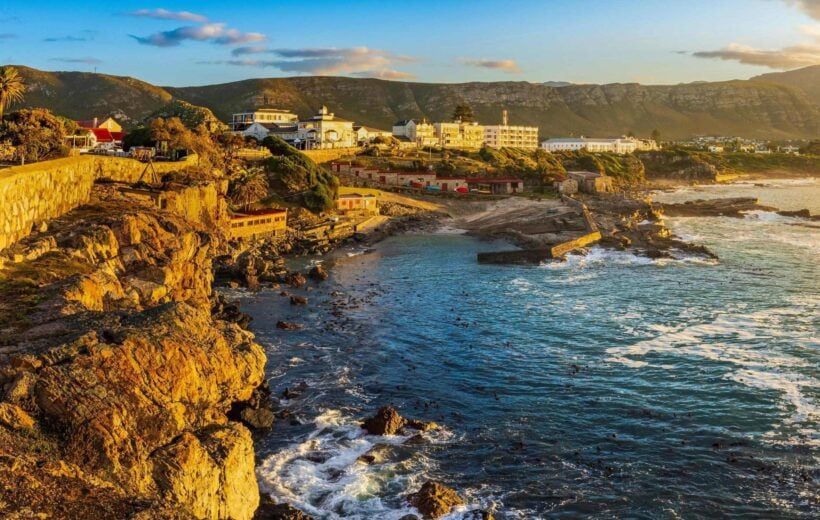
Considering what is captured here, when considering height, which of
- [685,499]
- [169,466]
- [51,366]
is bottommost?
[685,499]

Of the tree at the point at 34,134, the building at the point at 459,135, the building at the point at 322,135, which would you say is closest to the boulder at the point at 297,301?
the tree at the point at 34,134

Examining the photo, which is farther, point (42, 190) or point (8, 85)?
point (8, 85)

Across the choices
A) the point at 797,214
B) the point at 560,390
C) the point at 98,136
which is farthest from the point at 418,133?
the point at 560,390

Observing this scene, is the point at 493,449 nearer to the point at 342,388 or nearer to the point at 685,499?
the point at 685,499

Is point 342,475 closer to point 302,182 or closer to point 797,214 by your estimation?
point 302,182

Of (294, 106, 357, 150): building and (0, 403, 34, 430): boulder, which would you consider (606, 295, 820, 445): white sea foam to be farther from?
(294, 106, 357, 150): building

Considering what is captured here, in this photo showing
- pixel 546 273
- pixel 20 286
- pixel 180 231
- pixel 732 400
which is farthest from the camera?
pixel 546 273

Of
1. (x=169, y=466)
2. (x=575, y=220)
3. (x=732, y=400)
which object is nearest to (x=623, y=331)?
(x=732, y=400)

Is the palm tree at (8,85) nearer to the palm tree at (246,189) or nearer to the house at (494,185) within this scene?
the palm tree at (246,189)
